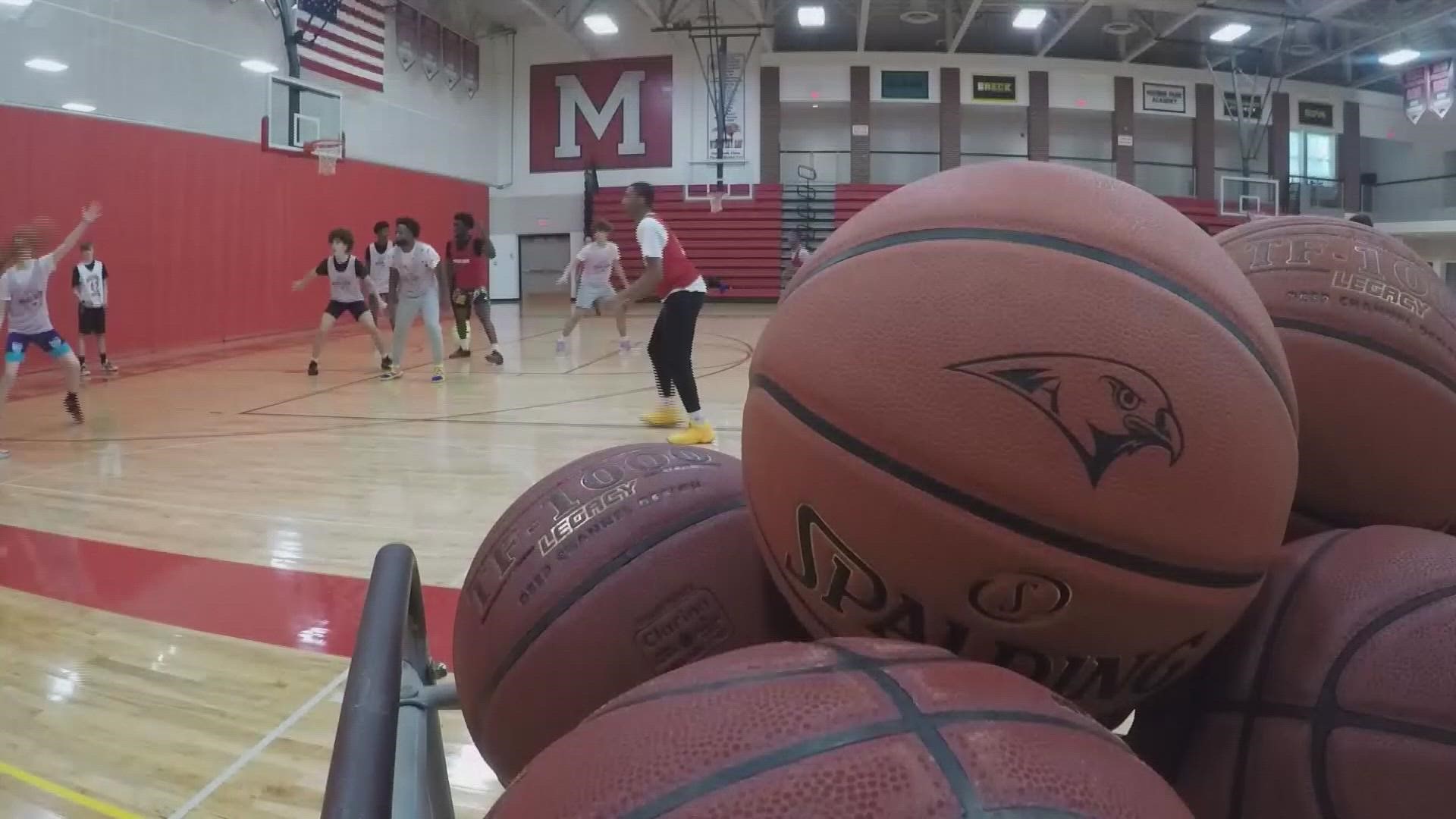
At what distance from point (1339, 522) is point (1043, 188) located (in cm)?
59

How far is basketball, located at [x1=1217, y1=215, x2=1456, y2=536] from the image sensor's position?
114cm

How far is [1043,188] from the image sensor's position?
3.06 feet

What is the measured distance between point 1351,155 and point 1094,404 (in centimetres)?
2175

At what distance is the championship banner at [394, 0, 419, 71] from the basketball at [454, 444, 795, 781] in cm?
1418

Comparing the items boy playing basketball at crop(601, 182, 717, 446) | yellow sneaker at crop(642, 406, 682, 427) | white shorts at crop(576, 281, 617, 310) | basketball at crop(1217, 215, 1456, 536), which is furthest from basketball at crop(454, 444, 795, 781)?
white shorts at crop(576, 281, 617, 310)

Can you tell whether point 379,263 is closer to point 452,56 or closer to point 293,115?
point 293,115

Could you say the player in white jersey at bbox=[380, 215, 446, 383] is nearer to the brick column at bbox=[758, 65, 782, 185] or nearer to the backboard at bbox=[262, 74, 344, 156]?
the backboard at bbox=[262, 74, 344, 156]

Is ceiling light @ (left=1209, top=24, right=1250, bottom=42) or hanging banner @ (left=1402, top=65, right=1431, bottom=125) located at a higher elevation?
ceiling light @ (left=1209, top=24, right=1250, bottom=42)

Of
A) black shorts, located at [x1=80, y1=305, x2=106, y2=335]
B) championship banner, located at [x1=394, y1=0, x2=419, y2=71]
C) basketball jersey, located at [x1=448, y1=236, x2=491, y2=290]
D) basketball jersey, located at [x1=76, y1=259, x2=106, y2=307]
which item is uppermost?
championship banner, located at [x1=394, y1=0, x2=419, y2=71]

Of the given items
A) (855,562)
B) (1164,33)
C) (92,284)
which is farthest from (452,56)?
(855,562)

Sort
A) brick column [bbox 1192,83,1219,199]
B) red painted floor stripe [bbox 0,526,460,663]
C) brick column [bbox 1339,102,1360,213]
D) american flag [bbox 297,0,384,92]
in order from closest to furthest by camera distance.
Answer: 1. red painted floor stripe [bbox 0,526,460,663]
2. american flag [bbox 297,0,384,92]
3. brick column [bbox 1192,83,1219,199]
4. brick column [bbox 1339,102,1360,213]

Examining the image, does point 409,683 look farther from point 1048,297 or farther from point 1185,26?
point 1185,26

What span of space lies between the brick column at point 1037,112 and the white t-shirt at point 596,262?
32.8 feet

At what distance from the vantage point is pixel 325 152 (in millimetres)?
11258
